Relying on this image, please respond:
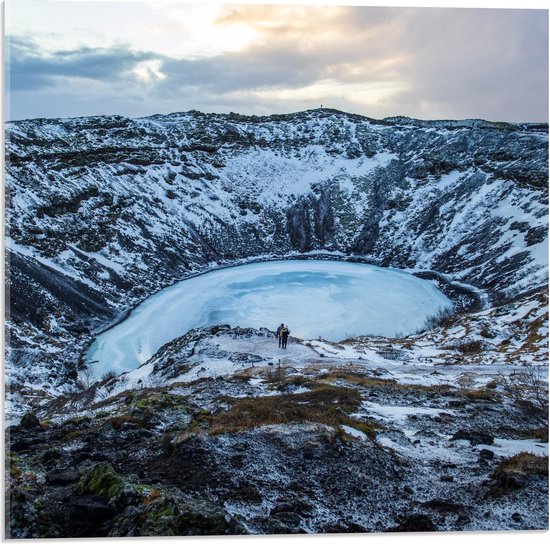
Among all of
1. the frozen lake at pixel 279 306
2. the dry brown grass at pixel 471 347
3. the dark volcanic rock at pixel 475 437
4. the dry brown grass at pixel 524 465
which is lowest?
the frozen lake at pixel 279 306

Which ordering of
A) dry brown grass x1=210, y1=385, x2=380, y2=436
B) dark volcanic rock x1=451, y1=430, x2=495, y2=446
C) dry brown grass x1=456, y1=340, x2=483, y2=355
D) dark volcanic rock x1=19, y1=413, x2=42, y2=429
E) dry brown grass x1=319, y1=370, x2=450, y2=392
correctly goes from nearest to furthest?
dark volcanic rock x1=451, y1=430, x2=495, y2=446
dry brown grass x1=210, y1=385, x2=380, y2=436
dark volcanic rock x1=19, y1=413, x2=42, y2=429
dry brown grass x1=319, y1=370, x2=450, y2=392
dry brown grass x1=456, y1=340, x2=483, y2=355

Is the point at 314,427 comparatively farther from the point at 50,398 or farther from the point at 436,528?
the point at 50,398

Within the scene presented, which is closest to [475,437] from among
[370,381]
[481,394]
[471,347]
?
[481,394]

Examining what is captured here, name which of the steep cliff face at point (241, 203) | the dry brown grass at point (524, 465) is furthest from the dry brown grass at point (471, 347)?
the dry brown grass at point (524, 465)

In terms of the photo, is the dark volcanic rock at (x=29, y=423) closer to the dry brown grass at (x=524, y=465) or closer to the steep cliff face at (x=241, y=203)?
the dry brown grass at (x=524, y=465)

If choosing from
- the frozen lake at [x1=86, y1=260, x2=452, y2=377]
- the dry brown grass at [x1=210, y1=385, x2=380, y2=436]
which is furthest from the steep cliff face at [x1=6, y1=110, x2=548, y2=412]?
the dry brown grass at [x1=210, y1=385, x2=380, y2=436]

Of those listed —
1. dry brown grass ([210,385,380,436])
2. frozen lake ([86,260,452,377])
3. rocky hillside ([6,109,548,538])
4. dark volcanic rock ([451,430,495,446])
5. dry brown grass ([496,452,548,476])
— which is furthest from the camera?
frozen lake ([86,260,452,377])

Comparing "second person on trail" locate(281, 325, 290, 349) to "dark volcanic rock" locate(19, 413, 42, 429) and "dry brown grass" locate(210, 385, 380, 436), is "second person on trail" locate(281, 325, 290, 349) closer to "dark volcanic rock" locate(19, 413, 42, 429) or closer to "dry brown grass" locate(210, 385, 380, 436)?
"dry brown grass" locate(210, 385, 380, 436)
